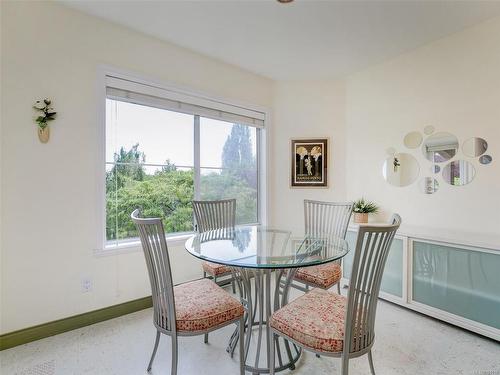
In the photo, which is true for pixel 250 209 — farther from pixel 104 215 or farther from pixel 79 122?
pixel 79 122

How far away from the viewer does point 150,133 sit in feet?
9.18

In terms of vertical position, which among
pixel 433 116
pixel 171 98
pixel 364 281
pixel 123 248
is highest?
pixel 171 98

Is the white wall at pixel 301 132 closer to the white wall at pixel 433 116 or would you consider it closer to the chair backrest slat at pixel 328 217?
the white wall at pixel 433 116

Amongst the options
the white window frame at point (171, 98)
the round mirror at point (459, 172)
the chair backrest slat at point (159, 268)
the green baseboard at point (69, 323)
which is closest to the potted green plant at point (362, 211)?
the round mirror at point (459, 172)

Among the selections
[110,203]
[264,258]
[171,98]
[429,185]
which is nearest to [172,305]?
[264,258]

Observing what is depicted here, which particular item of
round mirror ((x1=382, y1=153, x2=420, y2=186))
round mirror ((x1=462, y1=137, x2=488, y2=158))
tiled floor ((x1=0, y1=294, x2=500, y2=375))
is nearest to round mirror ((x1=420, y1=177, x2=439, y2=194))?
round mirror ((x1=382, y1=153, x2=420, y2=186))

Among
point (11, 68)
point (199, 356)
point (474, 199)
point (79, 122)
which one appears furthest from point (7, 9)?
point (474, 199)

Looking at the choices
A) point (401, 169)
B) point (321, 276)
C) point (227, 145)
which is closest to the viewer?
point (321, 276)

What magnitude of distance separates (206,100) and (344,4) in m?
1.63

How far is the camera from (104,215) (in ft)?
8.00

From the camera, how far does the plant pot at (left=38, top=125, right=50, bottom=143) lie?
6.98 ft

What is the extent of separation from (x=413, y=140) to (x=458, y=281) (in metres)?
1.41

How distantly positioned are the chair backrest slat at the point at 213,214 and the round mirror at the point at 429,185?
6.42 ft

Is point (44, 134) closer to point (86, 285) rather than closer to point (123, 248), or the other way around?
point (123, 248)
